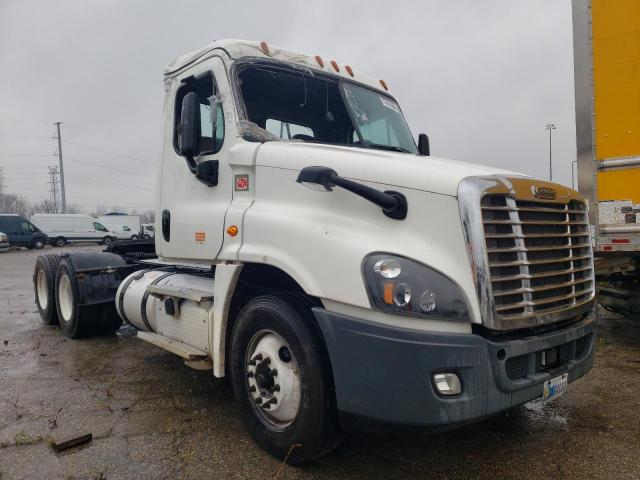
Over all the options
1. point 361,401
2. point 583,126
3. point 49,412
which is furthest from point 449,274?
point 583,126

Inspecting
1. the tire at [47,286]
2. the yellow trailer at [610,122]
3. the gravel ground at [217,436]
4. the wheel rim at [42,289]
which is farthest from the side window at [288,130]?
the wheel rim at [42,289]

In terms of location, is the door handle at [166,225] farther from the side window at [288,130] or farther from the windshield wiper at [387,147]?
the windshield wiper at [387,147]

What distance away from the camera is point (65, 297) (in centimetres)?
684

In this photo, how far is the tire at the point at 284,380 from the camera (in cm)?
295

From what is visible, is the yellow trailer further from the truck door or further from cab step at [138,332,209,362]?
cab step at [138,332,209,362]

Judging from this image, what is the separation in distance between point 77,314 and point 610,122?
677cm

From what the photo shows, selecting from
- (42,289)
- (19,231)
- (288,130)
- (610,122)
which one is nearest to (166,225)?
(288,130)

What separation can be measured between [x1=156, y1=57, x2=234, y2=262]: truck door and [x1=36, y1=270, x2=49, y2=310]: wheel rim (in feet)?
11.4

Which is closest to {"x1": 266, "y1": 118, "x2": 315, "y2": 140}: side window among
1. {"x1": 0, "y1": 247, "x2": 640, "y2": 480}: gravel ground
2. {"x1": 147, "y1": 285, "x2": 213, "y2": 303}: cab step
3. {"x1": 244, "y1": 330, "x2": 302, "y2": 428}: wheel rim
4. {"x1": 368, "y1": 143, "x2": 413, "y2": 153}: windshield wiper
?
{"x1": 368, "y1": 143, "x2": 413, "y2": 153}: windshield wiper

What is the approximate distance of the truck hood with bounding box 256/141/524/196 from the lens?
2.84 m

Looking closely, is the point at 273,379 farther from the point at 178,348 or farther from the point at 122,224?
the point at 122,224

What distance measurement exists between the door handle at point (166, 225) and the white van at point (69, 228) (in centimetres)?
3278

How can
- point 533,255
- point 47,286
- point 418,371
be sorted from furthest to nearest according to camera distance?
point 47,286 < point 533,255 < point 418,371

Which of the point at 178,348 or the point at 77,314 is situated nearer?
the point at 178,348
